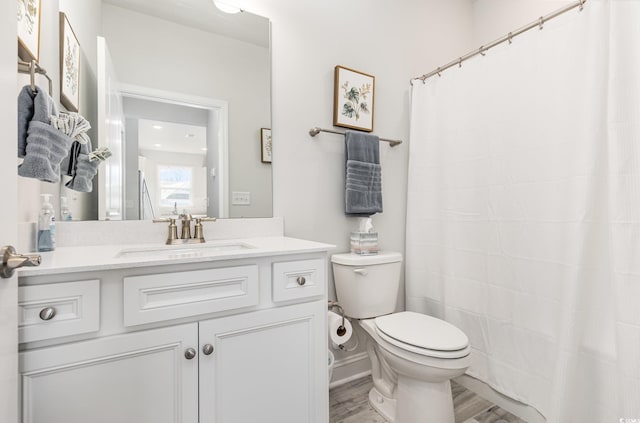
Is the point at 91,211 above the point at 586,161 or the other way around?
A: the other way around

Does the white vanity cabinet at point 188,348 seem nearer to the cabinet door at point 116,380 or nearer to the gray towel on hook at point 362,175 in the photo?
the cabinet door at point 116,380

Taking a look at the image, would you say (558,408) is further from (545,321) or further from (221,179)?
(221,179)

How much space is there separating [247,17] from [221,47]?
0.21m

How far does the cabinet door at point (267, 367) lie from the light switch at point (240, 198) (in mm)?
627

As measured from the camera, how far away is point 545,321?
4.55 feet

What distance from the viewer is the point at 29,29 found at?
37.4 inches

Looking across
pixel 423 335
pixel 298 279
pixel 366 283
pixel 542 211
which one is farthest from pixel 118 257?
pixel 542 211

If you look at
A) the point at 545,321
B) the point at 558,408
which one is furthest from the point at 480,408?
the point at 545,321

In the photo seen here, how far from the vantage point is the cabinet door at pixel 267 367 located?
967 mm

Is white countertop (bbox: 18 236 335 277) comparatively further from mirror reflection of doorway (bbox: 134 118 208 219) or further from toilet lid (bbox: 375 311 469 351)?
toilet lid (bbox: 375 311 469 351)

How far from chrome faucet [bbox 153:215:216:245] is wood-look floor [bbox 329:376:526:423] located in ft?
3.55

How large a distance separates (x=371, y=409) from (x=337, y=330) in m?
0.47

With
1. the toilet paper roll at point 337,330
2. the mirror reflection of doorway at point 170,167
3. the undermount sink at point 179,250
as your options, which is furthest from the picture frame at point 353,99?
the toilet paper roll at point 337,330

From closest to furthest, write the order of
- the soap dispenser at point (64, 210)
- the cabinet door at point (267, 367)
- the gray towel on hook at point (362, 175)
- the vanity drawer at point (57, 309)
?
the vanity drawer at point (57, 309) → the cabinet door at point (267, 367) → the soap dispenser at point (64, 210) → the gray towel on hook at point (362, 175)
